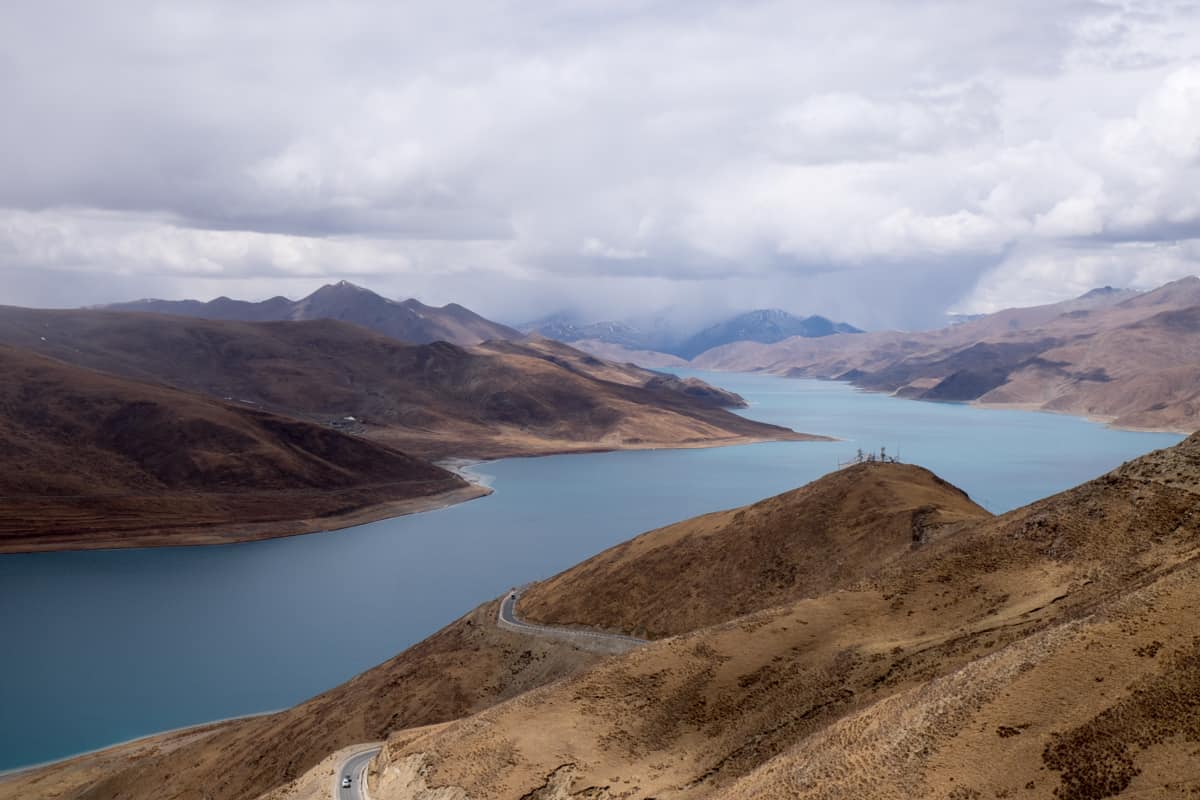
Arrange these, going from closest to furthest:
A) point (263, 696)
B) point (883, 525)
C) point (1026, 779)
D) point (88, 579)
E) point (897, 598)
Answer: point (1026, 779)
point (897, 598)
point (883, 525)
point (263, 696)
point (88, 579)

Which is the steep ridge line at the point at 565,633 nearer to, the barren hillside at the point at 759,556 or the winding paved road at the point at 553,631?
the winding paved road at the point at 553,631

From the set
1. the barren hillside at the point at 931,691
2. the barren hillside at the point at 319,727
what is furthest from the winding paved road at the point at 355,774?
the barren hillside at the point at 319,727

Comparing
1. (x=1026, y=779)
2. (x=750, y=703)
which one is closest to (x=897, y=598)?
(x=750, y=703)

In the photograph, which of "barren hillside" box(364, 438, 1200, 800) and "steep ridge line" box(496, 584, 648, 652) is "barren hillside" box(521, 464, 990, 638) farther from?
"barren hillside" box(364, 438, 1200, 800)

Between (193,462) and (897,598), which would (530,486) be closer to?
(193,462)

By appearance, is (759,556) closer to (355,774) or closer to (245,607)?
(355,774)

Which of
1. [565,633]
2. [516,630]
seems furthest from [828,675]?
[516,630]
